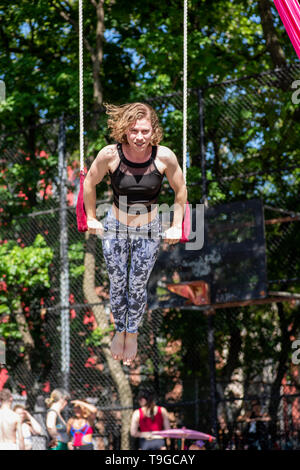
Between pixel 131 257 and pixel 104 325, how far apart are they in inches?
243

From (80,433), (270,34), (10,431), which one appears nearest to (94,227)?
(10,431)

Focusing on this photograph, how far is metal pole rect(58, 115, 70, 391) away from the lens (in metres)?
10.3

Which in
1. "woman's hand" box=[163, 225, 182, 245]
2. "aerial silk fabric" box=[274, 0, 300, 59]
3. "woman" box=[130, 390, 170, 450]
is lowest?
"woman" box=[130, 390, 170, 450]

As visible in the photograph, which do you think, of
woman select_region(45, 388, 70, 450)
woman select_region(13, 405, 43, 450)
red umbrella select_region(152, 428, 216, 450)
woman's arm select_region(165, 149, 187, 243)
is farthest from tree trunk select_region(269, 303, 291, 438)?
woman's arm select_region(165, 149, 187, 243)

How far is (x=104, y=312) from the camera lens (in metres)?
11.2

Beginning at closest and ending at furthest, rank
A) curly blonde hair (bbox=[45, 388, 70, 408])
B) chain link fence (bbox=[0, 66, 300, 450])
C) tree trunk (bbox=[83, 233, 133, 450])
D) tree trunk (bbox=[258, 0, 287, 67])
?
curly blonde hair (bbox=[45, 388, 70, 408]) → chain link fence (bbox=[0, 66, 300, 450]) → tree trunk (bbox=[83, 233, 133, 450]) → tree trunk (bbox=[258, 0, 287, 67])

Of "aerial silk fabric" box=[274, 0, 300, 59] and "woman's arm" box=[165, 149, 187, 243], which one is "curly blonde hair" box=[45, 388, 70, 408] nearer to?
"woman's arm" box=[165, 149, 187, 243]

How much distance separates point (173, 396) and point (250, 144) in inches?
165

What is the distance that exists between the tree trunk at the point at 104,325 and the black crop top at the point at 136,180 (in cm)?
636

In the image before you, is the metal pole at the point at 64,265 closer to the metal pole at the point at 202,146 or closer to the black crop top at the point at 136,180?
the metal pole at the point at 202,146

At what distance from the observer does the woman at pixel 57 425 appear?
28.3 feet

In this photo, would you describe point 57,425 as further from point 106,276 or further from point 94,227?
point 94,227

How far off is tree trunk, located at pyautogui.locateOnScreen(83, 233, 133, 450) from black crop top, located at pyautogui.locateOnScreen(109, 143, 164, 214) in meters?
6.36

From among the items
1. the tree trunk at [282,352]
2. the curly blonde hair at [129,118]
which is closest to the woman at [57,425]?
the curly blonde hair at [129,118]
